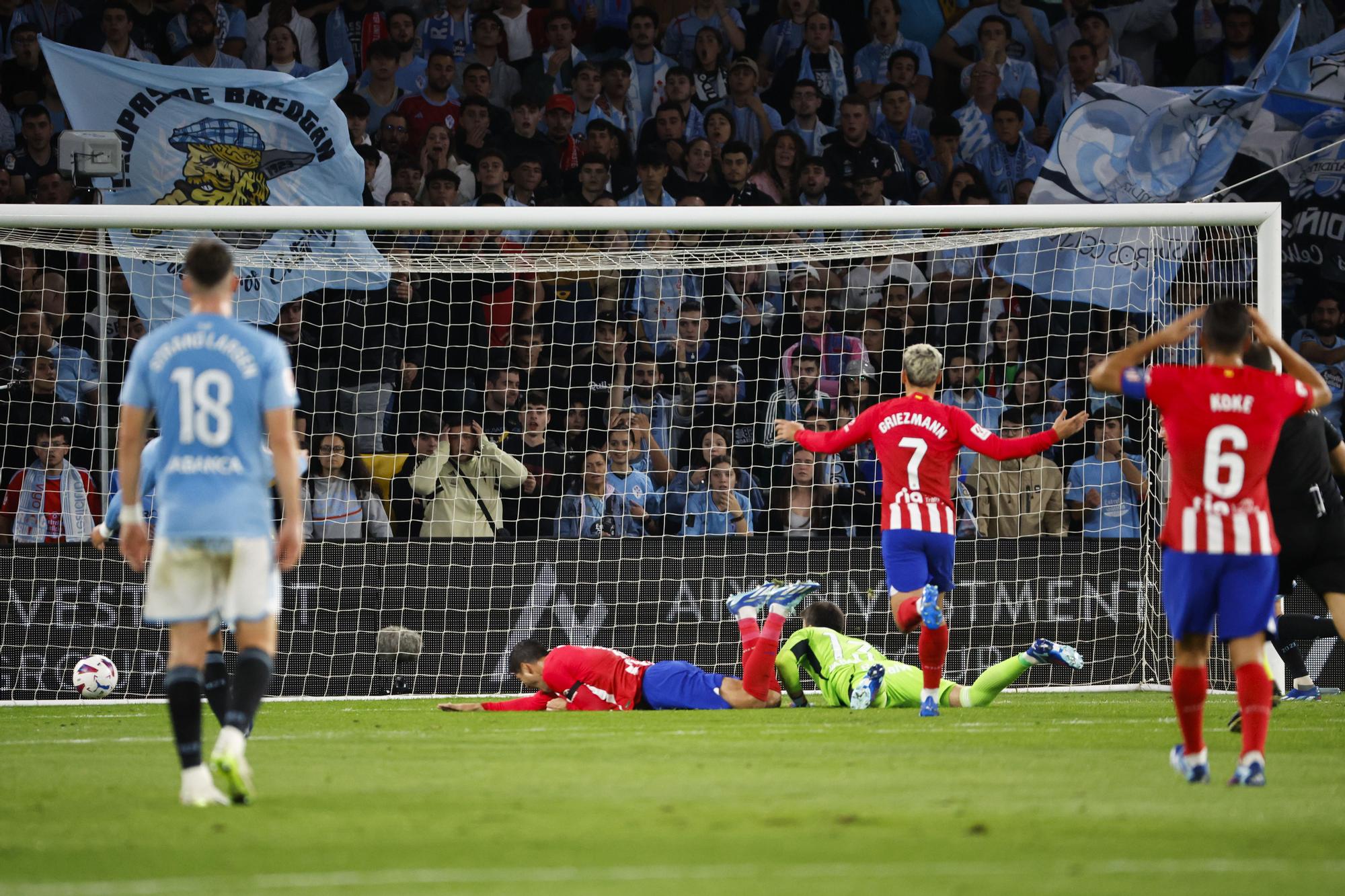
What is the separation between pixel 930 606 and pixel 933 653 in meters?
0.53

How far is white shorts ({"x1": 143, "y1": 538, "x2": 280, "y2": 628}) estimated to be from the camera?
523 cm

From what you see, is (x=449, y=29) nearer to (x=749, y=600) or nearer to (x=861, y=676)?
(x=749, y=600)

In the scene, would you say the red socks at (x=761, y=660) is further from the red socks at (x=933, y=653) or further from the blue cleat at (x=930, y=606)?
the blue cleat at (x=930, y=606)

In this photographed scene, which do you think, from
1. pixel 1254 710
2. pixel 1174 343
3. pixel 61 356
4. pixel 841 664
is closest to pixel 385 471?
pixel 61 356

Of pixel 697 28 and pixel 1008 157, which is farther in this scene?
pixel 697 28

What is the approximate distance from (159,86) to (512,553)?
15.4 ft

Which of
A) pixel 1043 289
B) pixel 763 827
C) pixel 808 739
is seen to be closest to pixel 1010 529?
pixel 1043 289

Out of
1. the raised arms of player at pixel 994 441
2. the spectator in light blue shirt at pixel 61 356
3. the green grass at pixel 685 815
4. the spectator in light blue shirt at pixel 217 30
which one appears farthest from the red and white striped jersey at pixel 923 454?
the spectator in light blue shirt at pixel 217 30

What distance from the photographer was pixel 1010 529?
1212cm

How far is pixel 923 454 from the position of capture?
9000 millimetres

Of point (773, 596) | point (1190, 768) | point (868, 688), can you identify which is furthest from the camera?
point (868, 688)

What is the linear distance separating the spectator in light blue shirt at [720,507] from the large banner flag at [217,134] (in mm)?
3328

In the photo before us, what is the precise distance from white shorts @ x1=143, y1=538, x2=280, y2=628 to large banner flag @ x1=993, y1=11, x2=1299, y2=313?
26.2 ft

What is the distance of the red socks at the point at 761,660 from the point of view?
9.54m
